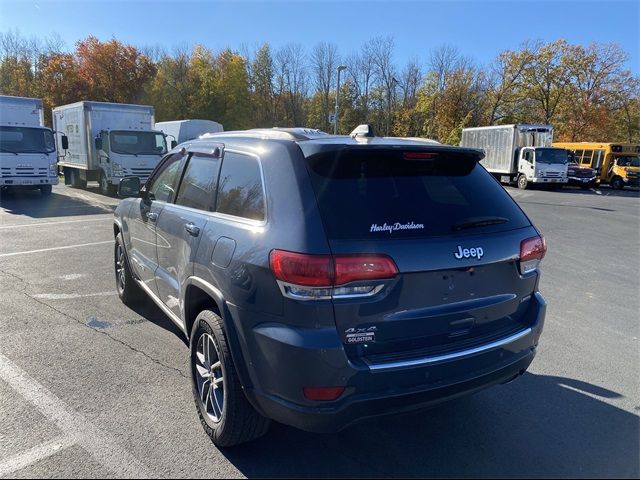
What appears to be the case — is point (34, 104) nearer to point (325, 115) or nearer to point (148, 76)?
point (148, 76)

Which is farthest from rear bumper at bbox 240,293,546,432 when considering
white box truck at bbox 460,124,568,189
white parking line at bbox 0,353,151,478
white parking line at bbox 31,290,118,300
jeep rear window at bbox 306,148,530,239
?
white box truck at bbox 460,124,568,189

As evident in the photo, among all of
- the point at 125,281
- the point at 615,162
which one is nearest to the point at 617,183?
the point at 615,162

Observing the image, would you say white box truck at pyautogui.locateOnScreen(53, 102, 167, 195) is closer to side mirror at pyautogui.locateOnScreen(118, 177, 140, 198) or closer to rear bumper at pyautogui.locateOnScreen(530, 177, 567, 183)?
side mirror at pyautogui.locateOnScreen(118, 177, 140, 198)

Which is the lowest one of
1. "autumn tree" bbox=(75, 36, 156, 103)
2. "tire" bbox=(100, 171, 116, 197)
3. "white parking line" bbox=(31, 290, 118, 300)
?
"white parking line" bbox=(31, 290, 118, 300)

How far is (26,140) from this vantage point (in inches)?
624

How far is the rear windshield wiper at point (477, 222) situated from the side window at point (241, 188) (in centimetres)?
109

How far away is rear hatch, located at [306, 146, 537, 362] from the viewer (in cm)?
241

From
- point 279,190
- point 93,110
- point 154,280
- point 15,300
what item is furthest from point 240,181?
point 93,110

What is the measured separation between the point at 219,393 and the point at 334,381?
971mm

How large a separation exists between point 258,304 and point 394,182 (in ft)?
3.34

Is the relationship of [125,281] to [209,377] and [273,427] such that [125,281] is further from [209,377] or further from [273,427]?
[273,427]

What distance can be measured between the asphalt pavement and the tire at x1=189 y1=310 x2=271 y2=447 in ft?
0.42

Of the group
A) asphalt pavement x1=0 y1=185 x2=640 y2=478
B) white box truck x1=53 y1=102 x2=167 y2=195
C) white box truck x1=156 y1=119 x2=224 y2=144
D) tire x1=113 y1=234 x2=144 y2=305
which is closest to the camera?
asphalt pavement x1=0 y1=185 x2=640 y2=478

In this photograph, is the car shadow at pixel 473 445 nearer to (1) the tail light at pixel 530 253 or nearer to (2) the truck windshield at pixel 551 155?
(1) the tail light at pixel 530 253
